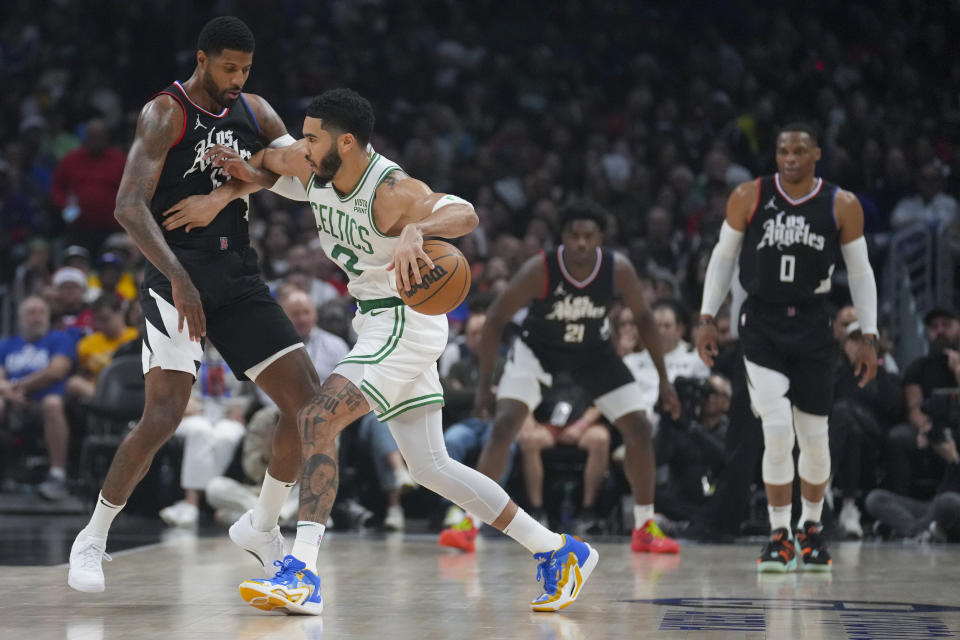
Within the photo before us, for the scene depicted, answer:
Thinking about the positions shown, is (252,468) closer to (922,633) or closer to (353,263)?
(353,263)

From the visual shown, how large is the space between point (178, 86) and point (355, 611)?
2051 mm

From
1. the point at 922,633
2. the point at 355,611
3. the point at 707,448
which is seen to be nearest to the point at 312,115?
the point at 355,611

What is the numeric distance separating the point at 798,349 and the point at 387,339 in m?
2.35

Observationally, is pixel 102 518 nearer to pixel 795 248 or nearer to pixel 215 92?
pixel 215 92

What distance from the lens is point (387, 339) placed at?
15.1ft

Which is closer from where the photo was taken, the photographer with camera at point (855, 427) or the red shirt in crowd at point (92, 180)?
the photographer with camera at point (855, 427)

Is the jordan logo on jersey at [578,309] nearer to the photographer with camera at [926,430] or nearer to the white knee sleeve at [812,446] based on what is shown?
the white knee sleeve at [812,446]

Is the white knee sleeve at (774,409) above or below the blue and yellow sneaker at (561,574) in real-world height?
above

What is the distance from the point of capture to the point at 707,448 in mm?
8469

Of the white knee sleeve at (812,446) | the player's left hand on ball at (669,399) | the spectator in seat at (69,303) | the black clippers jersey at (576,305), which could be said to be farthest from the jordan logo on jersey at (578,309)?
the spectator in seat at (69,303)

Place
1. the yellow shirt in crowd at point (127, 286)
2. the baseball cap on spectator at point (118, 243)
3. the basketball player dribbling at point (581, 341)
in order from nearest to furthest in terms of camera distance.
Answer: the basketball player dribbling at point (581, 341)
the yellow shirt in crowd at point (127, 286)
the baseball cap on spectator at point (118, 243)

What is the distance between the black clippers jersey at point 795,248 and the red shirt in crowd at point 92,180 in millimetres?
7650

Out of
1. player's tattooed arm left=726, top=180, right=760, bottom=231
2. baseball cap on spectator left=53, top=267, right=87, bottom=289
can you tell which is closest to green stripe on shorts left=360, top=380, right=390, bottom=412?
player's tattooed arm left=726, top=180, right=760, bottom=231

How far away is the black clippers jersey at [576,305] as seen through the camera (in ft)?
23.7
